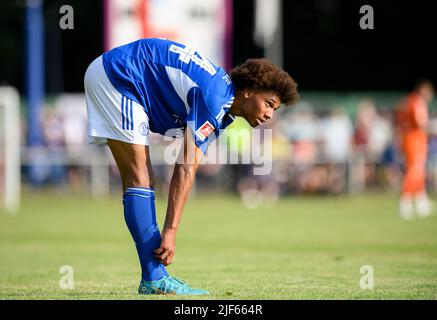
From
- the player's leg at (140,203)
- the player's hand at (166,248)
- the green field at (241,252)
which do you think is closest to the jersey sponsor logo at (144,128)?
the player's leg at (140,203)

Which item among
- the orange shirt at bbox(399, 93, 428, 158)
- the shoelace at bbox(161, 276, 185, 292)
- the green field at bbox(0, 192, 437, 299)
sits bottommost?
the green field at bbox(0, 192, 437, 299)

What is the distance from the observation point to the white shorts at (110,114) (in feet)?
24.0

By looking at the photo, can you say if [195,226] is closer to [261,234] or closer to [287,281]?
[261,234]

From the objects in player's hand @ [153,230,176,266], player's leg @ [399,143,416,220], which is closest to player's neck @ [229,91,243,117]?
player's hand @ [153,230,176,266]

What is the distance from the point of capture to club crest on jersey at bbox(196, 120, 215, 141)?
714cm

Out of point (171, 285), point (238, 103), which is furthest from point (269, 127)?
point (171, 285)

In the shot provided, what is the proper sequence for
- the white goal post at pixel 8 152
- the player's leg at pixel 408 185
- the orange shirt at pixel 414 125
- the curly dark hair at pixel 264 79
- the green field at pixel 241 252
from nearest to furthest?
the curly dark hair at pixel 264 79 → the green field at pixel 241 252 → the orange shirt at pixel 414 125 → the player's leg at pixel 408 185 → the white goal post at pixel 8 152

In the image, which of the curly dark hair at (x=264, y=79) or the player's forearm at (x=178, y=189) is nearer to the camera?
the player's forearm at (x=178, y=189)

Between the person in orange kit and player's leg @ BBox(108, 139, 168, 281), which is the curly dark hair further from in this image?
the person in orange kit

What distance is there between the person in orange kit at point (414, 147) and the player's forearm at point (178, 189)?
1180 centimetres

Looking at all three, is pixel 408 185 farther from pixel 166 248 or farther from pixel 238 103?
pixel 166 248

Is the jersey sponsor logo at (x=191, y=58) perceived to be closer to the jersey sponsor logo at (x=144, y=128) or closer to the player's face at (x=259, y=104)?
the player's face at (x=259, y=104)

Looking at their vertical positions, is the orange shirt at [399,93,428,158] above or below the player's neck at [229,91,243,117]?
below
